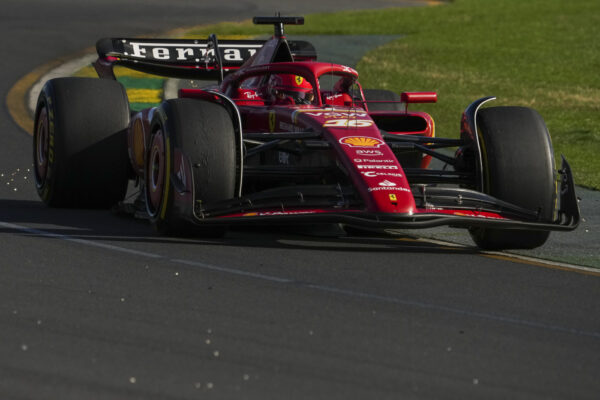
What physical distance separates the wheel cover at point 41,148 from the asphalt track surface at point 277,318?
3.35 ft

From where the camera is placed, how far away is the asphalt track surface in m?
5.58

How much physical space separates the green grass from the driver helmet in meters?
3.98

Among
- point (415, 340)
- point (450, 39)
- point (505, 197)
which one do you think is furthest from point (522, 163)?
point (450, 39)

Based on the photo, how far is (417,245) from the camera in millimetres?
9469

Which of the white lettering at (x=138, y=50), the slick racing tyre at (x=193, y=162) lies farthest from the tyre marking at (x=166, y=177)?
the white lettering at (x=138, y=50)

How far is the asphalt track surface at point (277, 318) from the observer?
5582 mm

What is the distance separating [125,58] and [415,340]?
6768 mm

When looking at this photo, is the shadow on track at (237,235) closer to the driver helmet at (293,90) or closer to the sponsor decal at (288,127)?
the sponsor decal at (288,127)

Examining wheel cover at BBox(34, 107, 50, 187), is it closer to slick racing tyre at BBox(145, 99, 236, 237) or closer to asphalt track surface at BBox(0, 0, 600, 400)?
asphalt track surface at BBox(0, 0, 600, 400)

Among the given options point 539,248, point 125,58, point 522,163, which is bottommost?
point 539,248

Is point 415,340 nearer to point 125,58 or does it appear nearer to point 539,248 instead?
point 539,248

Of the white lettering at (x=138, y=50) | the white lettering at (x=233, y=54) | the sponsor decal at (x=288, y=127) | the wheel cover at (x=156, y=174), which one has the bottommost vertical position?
the wheel cover at (x=156, y=174)

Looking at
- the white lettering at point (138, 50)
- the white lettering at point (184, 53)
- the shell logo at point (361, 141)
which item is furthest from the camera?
the white lettering at point (184, 53)

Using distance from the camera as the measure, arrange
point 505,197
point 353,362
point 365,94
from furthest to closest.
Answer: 1. point 365,94
2. point 505,197
3. point 353,362
